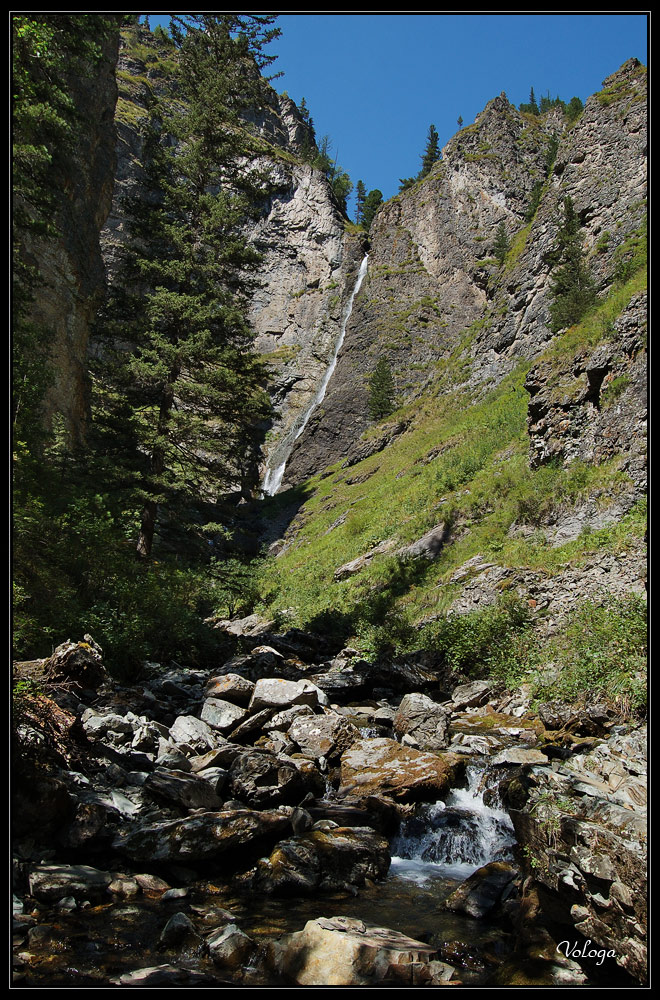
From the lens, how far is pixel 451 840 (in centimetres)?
610

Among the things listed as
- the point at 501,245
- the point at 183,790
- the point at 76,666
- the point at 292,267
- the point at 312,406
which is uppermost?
the point at 292,267

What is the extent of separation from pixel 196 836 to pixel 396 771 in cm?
319

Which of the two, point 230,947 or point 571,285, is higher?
point 571,285

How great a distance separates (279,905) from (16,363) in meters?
7.96

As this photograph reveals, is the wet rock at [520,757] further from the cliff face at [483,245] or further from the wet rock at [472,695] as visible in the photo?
the cliff face at [483,245]

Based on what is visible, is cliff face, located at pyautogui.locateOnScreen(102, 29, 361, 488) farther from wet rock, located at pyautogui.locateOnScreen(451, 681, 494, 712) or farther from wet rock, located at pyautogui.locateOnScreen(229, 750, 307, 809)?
wet rock, located at pyautogui.locateOnScreen(229, 750, 307, 809)

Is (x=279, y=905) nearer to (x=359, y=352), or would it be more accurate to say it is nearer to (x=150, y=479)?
(x=150, y=479)

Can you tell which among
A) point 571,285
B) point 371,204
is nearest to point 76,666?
point 571,285

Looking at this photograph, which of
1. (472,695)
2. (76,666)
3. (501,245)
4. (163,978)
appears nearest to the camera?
(163,978)

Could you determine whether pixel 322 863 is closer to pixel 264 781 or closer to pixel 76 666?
pixel 264 781

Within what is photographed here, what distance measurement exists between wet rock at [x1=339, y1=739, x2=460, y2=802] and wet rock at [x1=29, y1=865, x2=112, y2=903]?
3.43m

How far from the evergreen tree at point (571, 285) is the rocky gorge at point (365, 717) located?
203 cm

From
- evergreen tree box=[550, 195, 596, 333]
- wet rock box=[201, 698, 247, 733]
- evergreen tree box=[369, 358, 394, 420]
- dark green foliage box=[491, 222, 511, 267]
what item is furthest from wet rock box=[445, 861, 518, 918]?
dark green foliage box=[491, 222, 511, 267]

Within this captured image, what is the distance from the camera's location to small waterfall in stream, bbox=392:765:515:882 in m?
5.77
